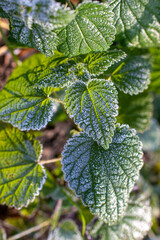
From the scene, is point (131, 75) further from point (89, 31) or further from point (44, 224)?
point (44, 224)

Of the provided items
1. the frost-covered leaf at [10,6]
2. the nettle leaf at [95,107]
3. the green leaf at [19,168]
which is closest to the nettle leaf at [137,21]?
the nettle leaf at [95,107]

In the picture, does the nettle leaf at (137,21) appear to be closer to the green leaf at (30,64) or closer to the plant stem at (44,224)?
the green leaf at (30,64)

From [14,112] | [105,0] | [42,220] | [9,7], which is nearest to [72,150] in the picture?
[14,112]

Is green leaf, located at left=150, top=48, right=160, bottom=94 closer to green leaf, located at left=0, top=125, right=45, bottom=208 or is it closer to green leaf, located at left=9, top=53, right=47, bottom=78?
green leaf, located at left=9, top=53, right=47, bottom=78

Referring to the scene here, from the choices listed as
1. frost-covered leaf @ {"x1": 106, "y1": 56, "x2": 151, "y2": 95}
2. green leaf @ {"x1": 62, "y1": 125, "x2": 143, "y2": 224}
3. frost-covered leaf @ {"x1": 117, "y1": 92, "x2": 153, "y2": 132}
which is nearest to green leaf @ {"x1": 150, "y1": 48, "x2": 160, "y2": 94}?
frost-covered leaf @ {"x1": 117, "y1": 92, "x2": 153, "y2": 132}

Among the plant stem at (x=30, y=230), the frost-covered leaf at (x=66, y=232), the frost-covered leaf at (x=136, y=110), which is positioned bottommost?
the plant stem at (x=30, y=230)

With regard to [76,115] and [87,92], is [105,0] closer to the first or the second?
[87,92]
